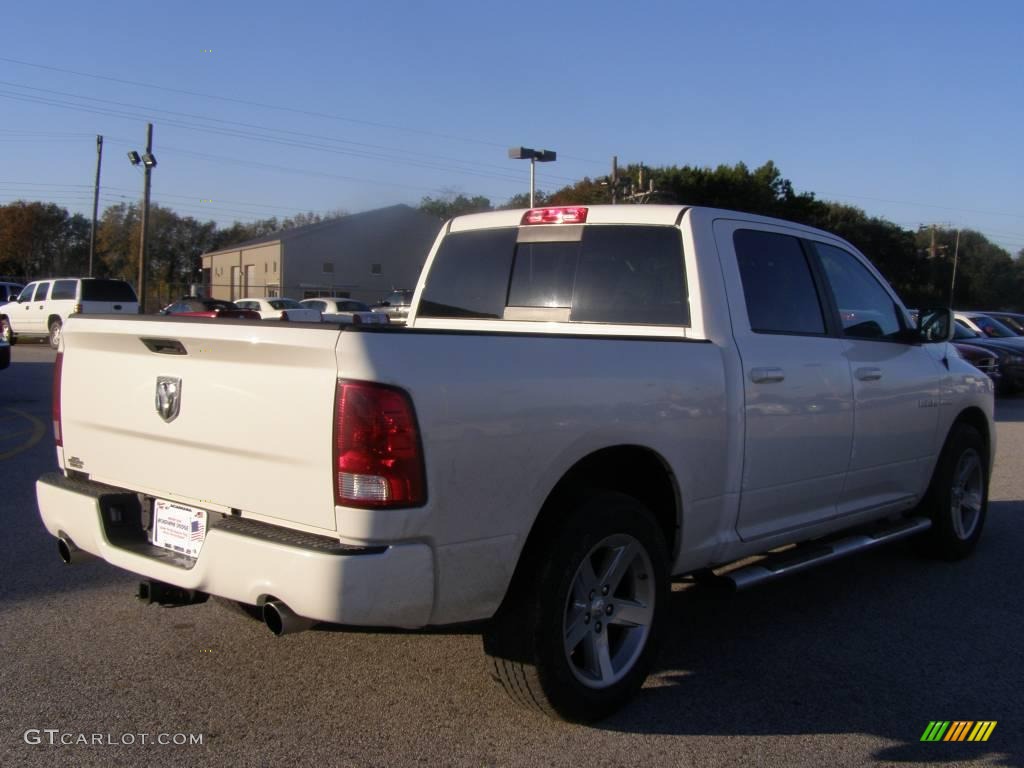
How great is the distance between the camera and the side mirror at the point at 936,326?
5617mm

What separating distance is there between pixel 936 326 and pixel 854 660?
7.54 ft

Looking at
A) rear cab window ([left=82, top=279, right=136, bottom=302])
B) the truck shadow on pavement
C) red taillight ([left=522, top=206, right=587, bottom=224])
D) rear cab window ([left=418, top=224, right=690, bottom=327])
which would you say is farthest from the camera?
rear cab window ([left=82, top=279, right=136, bottom=302])

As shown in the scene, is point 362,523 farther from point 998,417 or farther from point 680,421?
point 998,417

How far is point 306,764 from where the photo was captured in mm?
3227

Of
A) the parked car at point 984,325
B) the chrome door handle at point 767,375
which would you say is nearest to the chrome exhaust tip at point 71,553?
the chrome door handle at point 767,375

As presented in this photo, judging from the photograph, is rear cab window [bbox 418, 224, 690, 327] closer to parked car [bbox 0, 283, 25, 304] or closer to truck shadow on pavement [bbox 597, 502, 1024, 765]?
truck shadow on pavement [bbox 597, 502, 1024, 765]

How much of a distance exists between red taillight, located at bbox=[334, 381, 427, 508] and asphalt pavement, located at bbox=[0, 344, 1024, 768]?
1.86ft

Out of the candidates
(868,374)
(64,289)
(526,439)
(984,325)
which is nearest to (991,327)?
(984,325)

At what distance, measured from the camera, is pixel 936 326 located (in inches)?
223

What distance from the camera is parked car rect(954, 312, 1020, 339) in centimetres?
2009

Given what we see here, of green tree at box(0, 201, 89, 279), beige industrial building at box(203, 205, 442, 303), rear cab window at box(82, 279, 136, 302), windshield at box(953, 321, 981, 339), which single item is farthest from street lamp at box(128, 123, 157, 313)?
green tree at box(0, 201, 89, 279)

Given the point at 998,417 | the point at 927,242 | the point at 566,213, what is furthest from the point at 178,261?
the point at 566,213

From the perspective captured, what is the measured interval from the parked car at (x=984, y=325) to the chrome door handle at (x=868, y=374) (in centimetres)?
1684

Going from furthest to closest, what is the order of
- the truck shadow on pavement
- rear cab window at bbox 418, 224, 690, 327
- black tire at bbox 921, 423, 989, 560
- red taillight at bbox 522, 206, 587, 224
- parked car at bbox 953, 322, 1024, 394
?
parked car at bbox 953, 322, 1024, 394, black tire at bbox 921, 423, 989, 560, red taillight at bbox 522, 206, 587, 224, rear cab window at bbox 418, 224, 690, 327, the truck shadow on pavement
